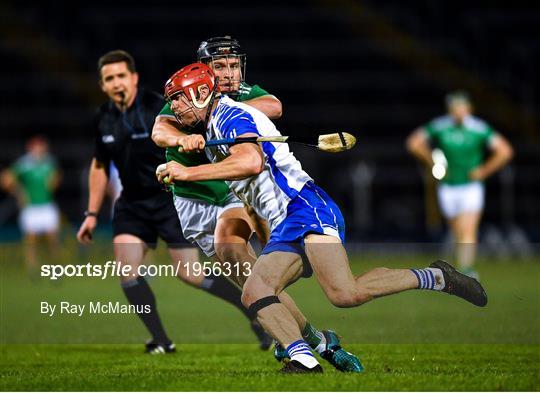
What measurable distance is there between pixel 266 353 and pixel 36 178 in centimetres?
1102

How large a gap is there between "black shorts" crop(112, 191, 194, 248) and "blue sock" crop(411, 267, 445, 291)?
2219mm

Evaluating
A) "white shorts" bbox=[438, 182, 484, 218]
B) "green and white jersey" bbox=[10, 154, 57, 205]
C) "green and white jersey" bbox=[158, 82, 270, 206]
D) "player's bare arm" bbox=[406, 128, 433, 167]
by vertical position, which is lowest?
"green and white jersey" bbox=[10, 154, 57, 205]

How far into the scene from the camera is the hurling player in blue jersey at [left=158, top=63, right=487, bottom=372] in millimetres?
5891

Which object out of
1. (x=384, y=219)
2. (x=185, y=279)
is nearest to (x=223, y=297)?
(x=185, y=279)

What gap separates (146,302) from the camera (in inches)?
306

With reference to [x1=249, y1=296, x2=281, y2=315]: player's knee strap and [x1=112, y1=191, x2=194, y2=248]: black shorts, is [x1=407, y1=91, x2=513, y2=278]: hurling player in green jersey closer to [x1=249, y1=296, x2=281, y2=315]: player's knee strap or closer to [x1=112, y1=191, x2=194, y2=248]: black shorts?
[x1=112, y1=191, x2=194, y2=248]: black shorts

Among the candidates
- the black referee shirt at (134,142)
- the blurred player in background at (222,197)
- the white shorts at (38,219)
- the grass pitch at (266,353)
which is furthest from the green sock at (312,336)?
the white shorts at (38,219)

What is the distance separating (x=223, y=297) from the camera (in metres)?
7.86

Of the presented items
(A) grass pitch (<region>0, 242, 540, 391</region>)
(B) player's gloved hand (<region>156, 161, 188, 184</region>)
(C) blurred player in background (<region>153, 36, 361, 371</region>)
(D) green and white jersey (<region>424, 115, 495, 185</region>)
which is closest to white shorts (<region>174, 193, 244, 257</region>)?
(C) blurred player in background (<region>153, 36, 361, 371</region>)

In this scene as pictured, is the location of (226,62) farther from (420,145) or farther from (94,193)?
(420,145)

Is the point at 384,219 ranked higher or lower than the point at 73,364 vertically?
lower

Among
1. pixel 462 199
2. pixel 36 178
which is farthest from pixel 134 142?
pixel 36 178

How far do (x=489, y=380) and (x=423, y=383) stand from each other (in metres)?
0.36

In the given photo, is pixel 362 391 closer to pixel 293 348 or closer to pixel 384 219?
pixel 293 348
